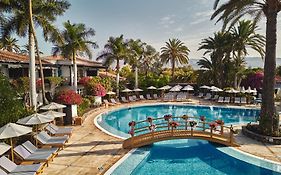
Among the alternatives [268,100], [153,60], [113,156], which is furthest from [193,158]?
[153,60]

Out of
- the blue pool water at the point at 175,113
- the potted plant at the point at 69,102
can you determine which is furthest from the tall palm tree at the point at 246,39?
the potted plant at the point at 69,102

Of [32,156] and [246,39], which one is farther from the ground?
[246,39]

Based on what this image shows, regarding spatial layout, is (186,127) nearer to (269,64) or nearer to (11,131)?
(269,64)

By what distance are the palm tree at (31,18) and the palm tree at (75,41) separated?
19.8 ft

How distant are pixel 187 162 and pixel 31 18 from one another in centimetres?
1524

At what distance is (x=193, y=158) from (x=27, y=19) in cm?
1594

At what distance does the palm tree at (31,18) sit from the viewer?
1914 cm

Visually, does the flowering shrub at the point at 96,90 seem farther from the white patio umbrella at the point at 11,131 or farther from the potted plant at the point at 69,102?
the white patio umbrella at the point at 11,131

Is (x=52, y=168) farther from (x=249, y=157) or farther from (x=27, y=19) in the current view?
(x=27, y=19)

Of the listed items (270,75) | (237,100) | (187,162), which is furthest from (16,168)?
(237,100)

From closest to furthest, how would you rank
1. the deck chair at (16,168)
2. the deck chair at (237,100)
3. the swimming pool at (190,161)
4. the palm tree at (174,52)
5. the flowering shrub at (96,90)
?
the deck chair at (16,168)
the swimming pool at (190,161)
the flowering shrub at (96,90)
the deck chair at (237,100)
the palm tree at (174,52)

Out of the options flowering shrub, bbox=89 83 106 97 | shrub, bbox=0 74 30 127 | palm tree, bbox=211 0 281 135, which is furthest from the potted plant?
palm tree, bbox=211 0 281 135

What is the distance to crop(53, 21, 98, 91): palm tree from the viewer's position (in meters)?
27.5

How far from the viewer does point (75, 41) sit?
90.7 feet
